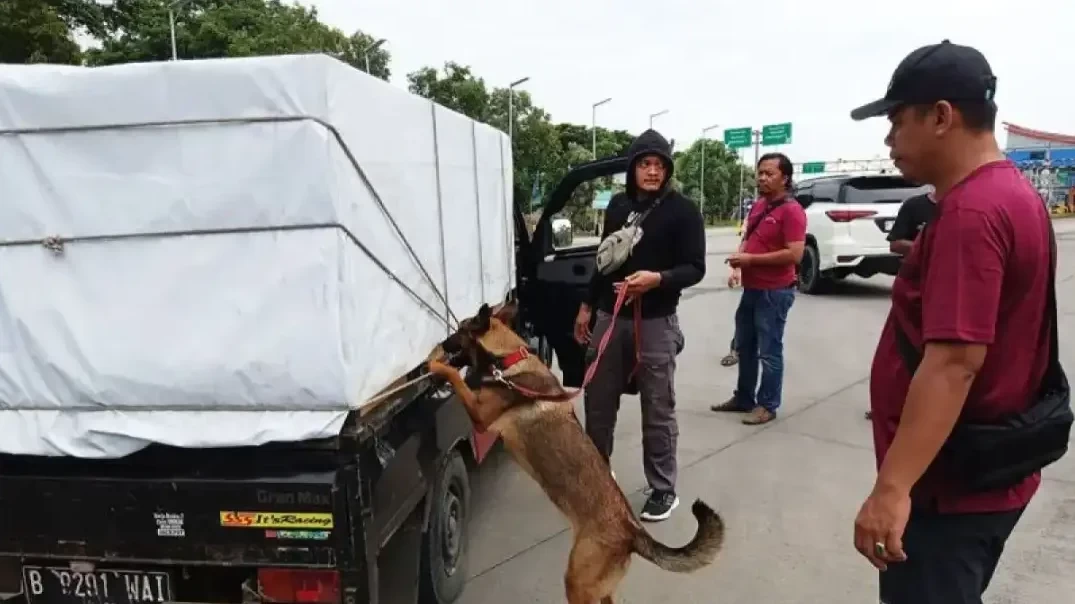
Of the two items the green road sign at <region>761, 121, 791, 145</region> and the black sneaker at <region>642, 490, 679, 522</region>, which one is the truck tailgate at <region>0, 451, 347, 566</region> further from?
the green road sign at <region>761, 121, 791, 145</region>

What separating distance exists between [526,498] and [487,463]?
660 mm

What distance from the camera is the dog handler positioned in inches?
149

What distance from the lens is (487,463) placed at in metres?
5.07

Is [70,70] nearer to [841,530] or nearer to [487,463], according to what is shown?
[487,463]

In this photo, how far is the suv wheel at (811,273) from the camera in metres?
12.0

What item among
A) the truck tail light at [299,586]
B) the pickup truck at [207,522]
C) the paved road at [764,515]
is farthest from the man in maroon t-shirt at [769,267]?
the truck tail light at [299,586]

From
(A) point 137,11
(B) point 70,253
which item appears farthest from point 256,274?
(A) point 137,11

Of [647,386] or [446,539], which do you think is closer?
[446,539]

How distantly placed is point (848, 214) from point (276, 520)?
35.6ft

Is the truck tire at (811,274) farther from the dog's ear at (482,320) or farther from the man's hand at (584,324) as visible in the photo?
the dog's ear at (482,320)

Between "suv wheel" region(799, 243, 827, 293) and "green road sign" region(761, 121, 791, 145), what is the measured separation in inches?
1137

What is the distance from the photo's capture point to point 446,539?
10.4 feet

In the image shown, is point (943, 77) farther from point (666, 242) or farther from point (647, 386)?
point (647, 386)

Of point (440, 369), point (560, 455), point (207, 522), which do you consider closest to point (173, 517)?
point (207, 522)
